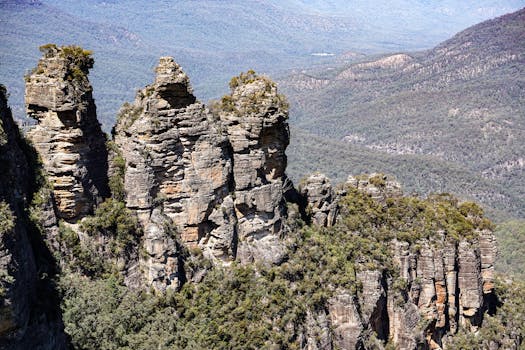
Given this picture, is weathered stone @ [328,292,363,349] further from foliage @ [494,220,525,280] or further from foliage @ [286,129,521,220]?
foliage @ [286,129,521,220]

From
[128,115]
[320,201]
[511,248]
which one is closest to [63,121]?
[128,115]

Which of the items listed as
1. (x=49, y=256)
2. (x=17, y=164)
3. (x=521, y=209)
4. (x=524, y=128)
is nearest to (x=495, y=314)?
(x=49, y=256)

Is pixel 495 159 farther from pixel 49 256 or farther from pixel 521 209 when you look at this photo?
pixel 49 256

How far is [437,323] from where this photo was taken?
34031 mm

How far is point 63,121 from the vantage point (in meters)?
25.5

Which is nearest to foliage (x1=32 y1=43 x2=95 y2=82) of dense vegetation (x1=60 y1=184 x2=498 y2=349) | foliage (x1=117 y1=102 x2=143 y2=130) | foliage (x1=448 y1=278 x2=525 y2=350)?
foliage (x1=117 y1=102 x2=143 y2=130)

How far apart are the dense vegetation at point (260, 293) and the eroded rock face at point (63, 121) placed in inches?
165

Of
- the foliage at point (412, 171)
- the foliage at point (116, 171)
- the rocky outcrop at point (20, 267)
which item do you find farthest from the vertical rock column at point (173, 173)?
the foliage at point (412, 171)

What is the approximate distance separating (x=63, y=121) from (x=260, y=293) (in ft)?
44.3

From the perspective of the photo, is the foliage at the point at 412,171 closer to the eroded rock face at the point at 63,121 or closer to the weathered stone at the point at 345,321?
the weathered stone at the point at 345,321

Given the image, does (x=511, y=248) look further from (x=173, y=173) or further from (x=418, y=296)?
(x=173, y=173)

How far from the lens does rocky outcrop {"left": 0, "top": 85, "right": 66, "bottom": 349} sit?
58.2ft

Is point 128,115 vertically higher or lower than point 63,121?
higher

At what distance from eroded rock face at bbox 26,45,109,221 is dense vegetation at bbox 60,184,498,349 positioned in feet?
13.7
